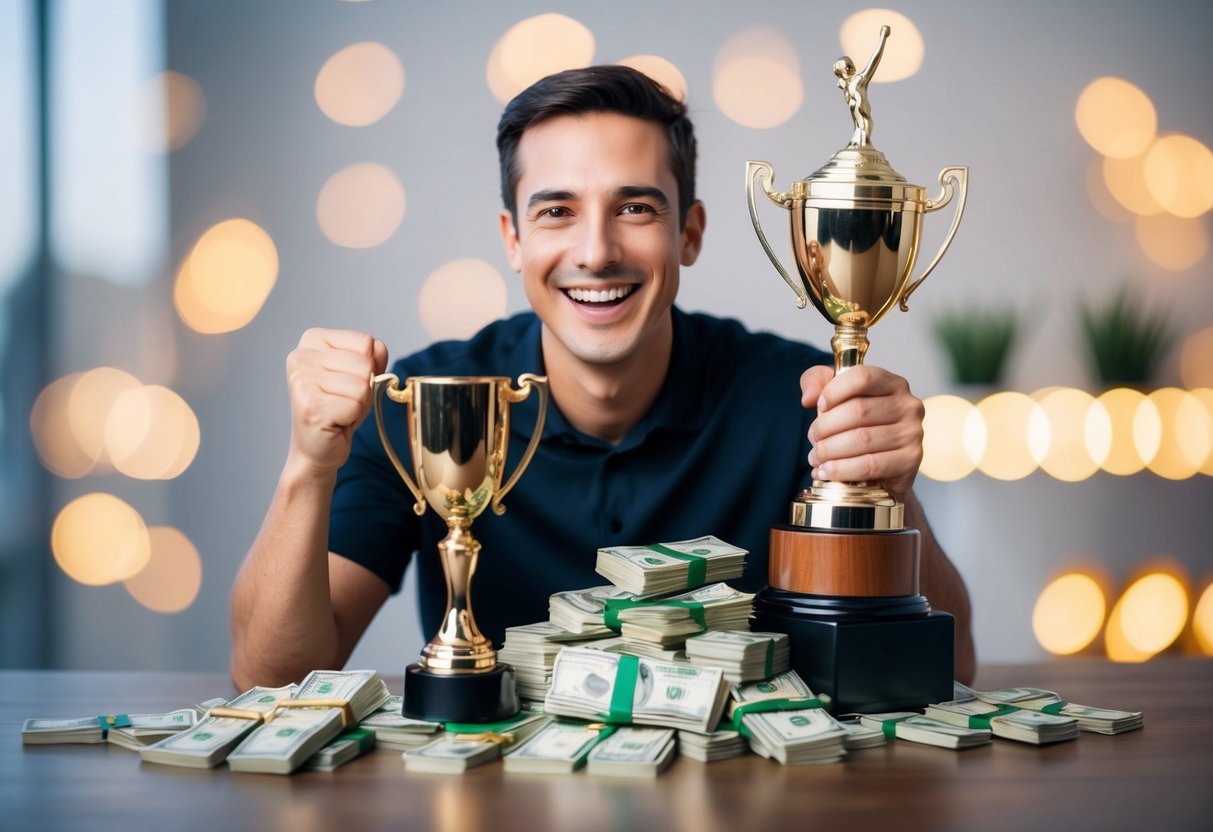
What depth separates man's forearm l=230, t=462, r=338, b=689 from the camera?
57.6 inches

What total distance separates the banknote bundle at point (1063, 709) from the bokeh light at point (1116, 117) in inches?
98.9

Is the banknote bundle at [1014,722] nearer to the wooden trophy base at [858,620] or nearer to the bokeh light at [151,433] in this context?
the wooden trophy base at [858,620]

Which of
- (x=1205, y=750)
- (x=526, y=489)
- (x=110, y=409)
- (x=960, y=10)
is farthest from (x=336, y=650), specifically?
(x=960, y=10)

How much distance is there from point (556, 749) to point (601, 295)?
90cm

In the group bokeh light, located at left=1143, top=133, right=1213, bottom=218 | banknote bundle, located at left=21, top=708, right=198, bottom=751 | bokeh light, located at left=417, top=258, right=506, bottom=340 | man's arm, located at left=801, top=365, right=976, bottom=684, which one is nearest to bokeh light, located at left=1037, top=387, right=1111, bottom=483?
bokeh light, located at left=1143, top=133, right=1213, bottom=218

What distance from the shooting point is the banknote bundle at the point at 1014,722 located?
3.55 ft

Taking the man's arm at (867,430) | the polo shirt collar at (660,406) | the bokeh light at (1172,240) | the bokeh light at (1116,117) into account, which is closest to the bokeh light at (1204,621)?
the bokeh light at (1172,240)

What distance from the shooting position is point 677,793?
0.93m

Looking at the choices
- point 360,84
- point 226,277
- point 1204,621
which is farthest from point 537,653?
point 1204,621

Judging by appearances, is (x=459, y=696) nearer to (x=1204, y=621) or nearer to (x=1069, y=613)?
(x=1069, y=613)

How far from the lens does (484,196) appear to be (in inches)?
127

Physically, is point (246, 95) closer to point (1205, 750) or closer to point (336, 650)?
point (336, 650)

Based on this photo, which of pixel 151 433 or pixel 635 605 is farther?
pixel 151 433

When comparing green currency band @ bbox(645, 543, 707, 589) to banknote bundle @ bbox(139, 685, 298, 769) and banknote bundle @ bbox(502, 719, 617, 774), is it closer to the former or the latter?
banknote bundle @ bbox(502, 719, 617, 774)
